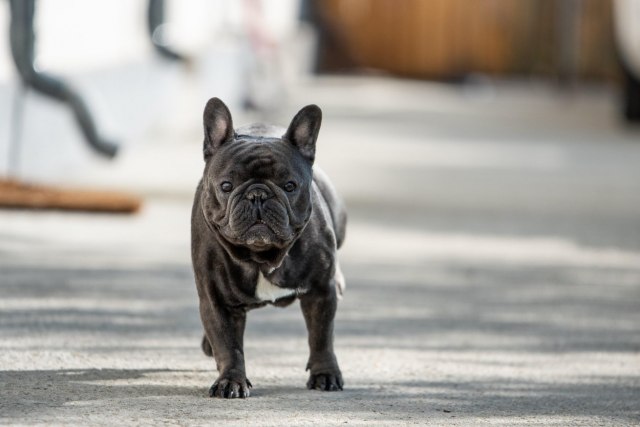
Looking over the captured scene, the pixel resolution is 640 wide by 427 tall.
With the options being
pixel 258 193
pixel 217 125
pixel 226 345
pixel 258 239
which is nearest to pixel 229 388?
pixel 226 345

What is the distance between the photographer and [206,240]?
3.92 metres

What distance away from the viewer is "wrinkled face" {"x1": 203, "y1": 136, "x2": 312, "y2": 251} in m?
3.65

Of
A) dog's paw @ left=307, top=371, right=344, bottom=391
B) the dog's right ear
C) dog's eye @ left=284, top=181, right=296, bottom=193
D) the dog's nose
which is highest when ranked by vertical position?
the dog's right ear

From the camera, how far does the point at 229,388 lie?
3803 millimetres

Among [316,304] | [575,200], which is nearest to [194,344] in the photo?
[316,304]

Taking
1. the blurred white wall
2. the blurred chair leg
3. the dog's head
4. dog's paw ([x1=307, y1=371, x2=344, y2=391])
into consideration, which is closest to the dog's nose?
the dog's head

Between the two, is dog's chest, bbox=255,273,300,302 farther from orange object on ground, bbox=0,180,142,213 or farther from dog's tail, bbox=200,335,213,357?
orange object on ground, bbox=0,180,142,213

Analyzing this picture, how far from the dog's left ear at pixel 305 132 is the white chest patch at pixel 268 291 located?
355 millimetres

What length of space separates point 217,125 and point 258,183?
0.84ft

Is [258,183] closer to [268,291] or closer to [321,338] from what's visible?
[268,291]

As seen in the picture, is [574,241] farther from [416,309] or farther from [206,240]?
[206,240]

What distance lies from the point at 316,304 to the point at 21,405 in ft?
2.87

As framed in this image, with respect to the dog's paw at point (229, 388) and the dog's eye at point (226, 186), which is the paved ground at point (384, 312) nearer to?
the dog's paw at point (229, 388)

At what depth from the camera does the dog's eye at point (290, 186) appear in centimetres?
373
